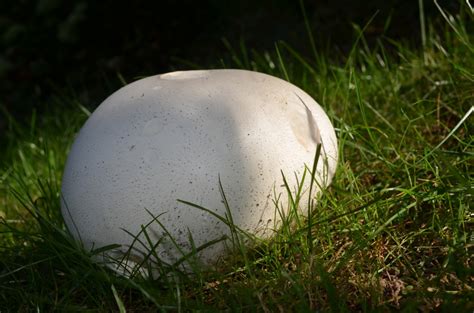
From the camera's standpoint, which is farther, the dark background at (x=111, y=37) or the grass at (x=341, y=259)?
the dark background at (x=111, y=37)

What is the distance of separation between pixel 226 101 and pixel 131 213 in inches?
16.0

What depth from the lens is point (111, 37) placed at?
15.9 ft

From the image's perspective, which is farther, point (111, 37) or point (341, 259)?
point (111, 37)

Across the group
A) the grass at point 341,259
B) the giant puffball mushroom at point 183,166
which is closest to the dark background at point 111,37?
the grass at point 341,259

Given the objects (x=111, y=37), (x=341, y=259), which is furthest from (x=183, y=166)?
(x=111, y=37)

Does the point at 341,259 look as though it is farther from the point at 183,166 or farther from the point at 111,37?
the point at 111,37

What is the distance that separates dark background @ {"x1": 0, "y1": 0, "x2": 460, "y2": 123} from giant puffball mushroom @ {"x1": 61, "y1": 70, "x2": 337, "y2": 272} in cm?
234

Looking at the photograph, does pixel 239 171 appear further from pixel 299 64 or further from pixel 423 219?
pixel 299 64

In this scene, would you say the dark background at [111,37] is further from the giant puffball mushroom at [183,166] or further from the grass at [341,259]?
the giant puffball mushroom at [183,166]

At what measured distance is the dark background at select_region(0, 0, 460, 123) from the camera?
4414mm

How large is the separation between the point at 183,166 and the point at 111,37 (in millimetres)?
3288

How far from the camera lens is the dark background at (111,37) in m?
4.41

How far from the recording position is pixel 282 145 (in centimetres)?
186

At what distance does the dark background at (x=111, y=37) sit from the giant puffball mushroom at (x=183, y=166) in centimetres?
234
